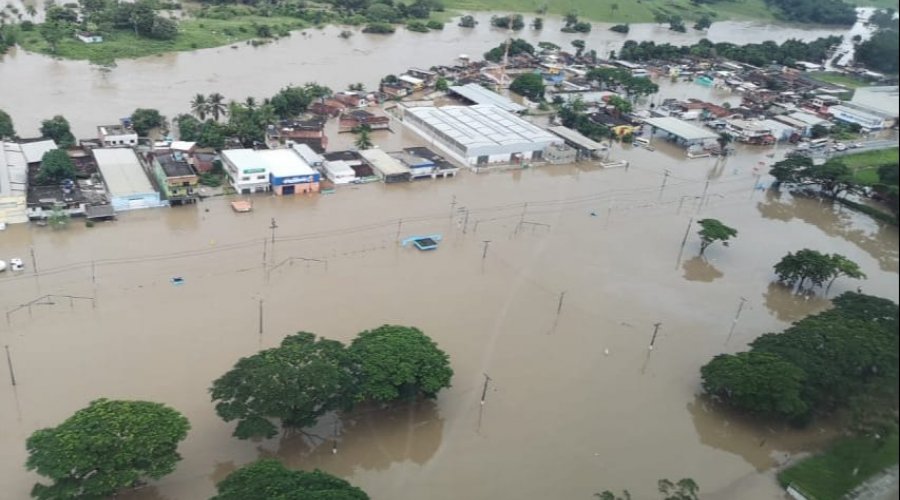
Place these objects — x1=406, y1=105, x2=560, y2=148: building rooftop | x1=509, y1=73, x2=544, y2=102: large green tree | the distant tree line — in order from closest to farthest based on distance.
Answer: x1=406, y1=105, x2=560, y2=148: building rooftop < x1=509, y1=73, x2=544, y2=102: large green tree < the distant tree line

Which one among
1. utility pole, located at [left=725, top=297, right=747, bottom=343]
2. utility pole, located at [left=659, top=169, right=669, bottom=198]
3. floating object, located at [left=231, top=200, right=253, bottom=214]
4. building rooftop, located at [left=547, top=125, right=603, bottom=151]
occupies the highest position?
building rooftop, located at [left=547, top=125, right=603, bottom=151]

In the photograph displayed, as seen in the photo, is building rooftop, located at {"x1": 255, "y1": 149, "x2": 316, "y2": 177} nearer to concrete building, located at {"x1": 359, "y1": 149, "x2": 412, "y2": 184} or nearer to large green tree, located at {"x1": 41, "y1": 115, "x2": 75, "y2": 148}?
concrete building, located at {"x1": 359, "y1": 149, "x2": 412, "y2": 184}

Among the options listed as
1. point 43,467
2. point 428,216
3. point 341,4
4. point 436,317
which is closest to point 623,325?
point 436,317

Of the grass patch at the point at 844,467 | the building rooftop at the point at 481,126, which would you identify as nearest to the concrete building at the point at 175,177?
the building rooftop at the point at 481,126

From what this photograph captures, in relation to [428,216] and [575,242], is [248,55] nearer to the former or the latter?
[428,216]

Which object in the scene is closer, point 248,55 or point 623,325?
point 623,325

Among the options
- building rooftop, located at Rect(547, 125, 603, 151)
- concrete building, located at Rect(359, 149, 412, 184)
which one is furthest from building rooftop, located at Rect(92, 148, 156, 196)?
building rooftop, located at Rect(547, 125, 603, 151)
